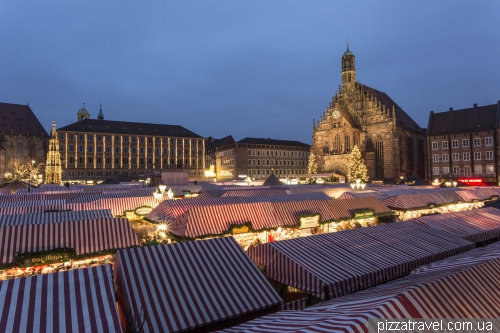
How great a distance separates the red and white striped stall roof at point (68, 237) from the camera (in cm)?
929

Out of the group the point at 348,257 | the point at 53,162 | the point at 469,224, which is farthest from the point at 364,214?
the point at 53,162

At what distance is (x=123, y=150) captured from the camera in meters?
75.4

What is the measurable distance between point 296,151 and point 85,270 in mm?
82580

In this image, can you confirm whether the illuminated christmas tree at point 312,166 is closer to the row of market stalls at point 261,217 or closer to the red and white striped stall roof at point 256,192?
the red and white striped stall roof at point 256,192

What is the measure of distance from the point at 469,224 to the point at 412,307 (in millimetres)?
9935

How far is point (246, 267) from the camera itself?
7.05m

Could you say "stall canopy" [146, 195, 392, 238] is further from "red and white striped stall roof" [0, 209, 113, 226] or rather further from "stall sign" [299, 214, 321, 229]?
"red and white striped stall roof" [0, 209, 113, 226]

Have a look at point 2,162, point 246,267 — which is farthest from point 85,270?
point 2,162

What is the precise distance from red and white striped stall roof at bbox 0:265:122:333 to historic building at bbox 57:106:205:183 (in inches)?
2601

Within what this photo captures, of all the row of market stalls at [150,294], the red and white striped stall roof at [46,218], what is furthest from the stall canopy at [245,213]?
the row of market stalls at [150,294]

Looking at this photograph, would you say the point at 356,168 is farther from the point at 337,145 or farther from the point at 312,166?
the point at 312,166

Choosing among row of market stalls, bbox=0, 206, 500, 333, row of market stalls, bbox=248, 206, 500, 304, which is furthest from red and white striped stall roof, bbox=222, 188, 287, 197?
row of market stalls, bbox=0, 206, 500, 333

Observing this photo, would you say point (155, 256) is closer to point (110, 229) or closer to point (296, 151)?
point (110, 229)

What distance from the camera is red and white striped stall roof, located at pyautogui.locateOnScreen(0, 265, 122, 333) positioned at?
450cm
